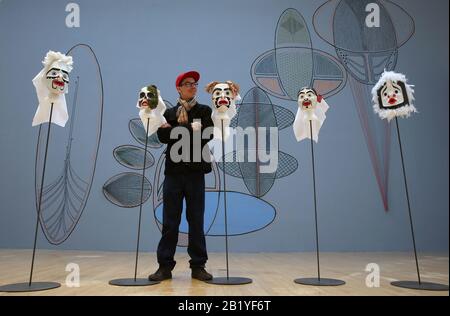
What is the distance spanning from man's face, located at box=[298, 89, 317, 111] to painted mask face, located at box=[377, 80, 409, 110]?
48cm

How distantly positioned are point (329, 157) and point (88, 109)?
9.97ft

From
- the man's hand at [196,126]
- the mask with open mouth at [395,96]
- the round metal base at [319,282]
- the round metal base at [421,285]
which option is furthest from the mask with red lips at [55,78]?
the round metal base at [421,285]

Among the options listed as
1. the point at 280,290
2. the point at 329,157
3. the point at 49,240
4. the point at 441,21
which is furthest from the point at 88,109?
the point at 441,21

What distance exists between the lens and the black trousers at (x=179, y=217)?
280 cm

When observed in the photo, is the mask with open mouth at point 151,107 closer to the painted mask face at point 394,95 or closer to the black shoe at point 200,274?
the black shoe at point 200,274

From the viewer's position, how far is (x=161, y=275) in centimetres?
278

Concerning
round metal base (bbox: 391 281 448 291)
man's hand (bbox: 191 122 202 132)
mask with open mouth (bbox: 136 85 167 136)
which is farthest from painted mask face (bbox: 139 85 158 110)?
round metal base (bbox: 391 281 448 291)

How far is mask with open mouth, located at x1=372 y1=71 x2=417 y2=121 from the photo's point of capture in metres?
2.82

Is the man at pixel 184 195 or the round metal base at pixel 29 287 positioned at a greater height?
the man at pixel 184 195

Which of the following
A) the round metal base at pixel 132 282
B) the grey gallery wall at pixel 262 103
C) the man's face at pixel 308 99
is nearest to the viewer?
the round metal base at pixel 132 282

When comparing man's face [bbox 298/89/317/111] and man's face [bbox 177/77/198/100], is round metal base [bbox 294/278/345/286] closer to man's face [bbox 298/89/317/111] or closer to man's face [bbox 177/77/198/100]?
man's face [bbox 298/89/317/111]

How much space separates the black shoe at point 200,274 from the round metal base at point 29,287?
0.87 m

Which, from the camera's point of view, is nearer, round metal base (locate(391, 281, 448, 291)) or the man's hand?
round metal base (locate(391, 281, 448, 291))

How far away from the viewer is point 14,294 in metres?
2.31
